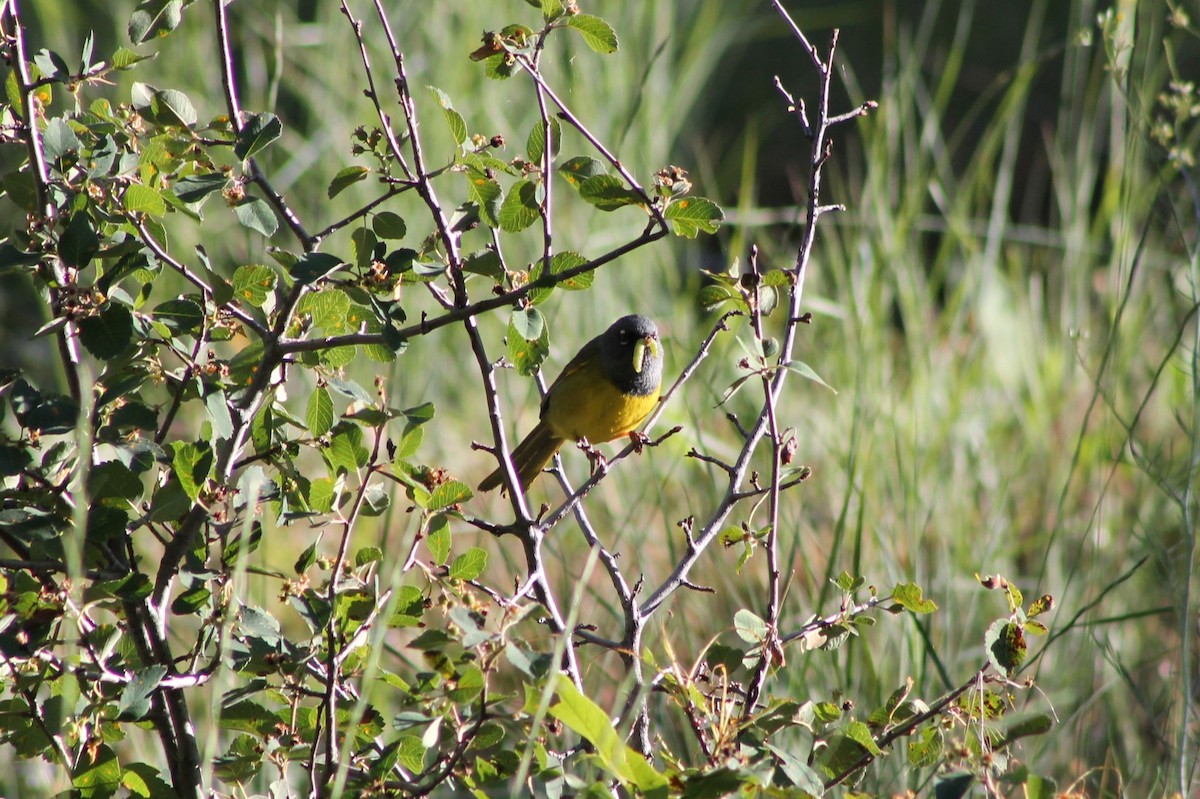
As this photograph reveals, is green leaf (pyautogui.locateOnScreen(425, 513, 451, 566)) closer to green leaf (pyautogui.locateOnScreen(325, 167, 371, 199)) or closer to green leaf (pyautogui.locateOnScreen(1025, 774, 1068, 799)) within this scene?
green leaf (pyautogui.locateOnScreen(325, 167, 371, 199))

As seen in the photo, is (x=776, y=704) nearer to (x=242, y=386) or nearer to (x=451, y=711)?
(x=451, y=711)

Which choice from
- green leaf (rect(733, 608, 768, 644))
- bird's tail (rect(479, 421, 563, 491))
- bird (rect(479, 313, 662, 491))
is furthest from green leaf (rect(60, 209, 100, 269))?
bird's tail (rect(479, 421, 563, 491))

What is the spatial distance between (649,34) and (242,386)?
12.2 feet

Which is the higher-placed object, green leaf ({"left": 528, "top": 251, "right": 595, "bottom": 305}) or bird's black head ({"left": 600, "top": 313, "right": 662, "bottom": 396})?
green leaf ({"left": 528, "top": 251, "right": 595, "bottom": 305})

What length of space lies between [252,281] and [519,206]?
371 mm

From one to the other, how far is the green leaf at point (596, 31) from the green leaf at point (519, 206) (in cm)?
20

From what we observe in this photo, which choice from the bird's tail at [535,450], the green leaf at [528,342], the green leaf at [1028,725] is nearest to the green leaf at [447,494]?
the green leaf at [528,342]

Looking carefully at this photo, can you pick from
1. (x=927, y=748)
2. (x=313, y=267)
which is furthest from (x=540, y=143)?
(x=927, y=748)

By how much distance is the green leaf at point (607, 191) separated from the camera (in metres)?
1.49

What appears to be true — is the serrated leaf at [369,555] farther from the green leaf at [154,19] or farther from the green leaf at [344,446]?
the green leaf at [154,19]

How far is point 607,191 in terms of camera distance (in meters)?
1.50

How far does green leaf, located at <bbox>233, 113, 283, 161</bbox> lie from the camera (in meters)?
1.52

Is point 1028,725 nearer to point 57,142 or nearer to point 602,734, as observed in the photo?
point 602,734

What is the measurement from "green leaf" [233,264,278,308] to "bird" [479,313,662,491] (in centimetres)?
147
